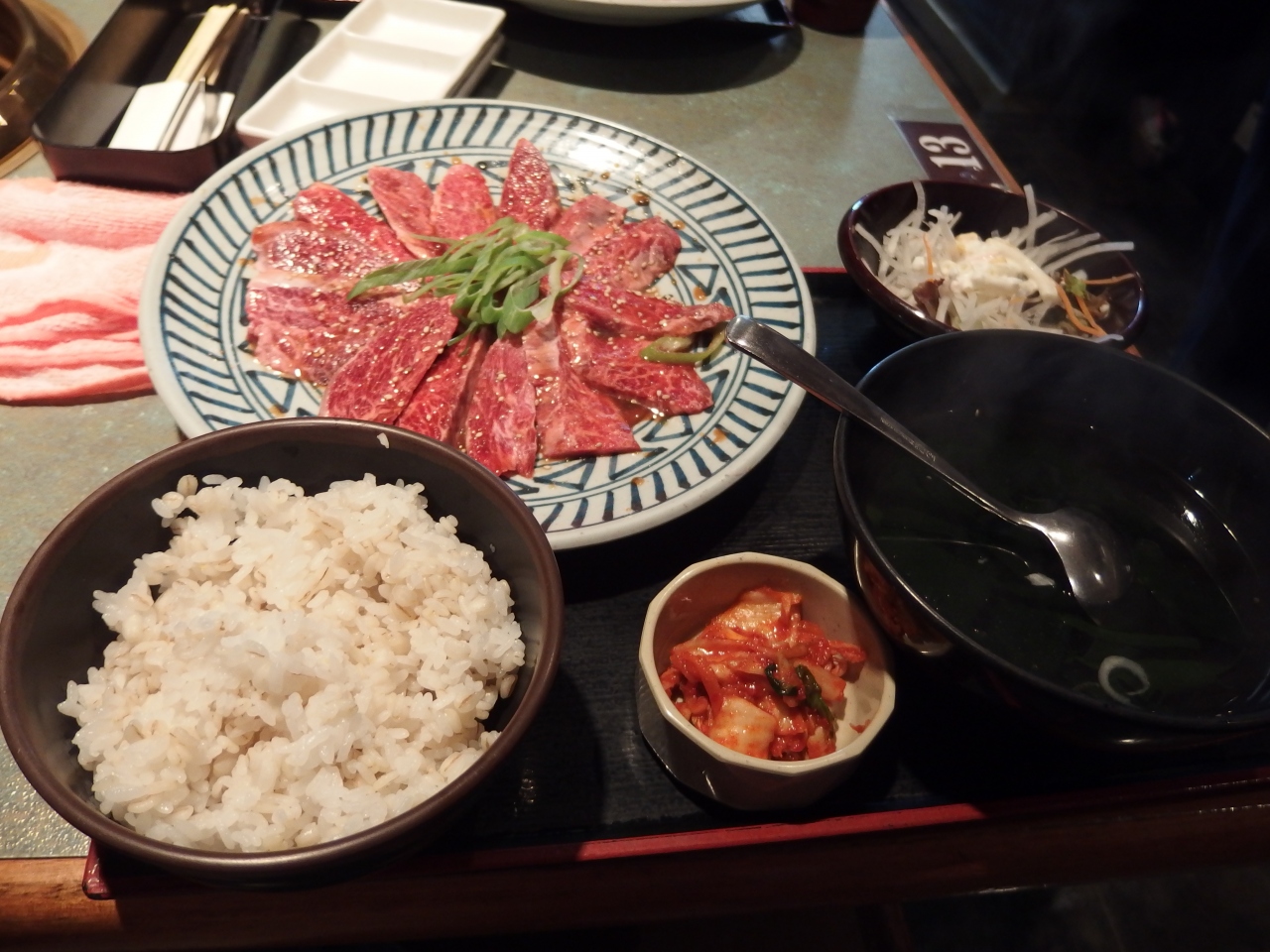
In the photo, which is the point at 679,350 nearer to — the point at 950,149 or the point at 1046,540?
the point at 1046,540

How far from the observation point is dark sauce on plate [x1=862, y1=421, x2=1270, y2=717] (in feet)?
4.64

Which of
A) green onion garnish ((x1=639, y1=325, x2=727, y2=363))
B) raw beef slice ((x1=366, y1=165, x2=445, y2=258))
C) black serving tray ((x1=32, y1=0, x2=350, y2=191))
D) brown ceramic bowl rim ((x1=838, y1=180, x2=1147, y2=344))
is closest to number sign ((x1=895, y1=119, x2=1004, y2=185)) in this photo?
brown ceramic bowl rim ((x1=838, y1=180, x2=1147, y2=344))

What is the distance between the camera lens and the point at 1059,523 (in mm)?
1595

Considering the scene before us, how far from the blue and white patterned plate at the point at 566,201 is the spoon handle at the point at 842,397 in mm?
256

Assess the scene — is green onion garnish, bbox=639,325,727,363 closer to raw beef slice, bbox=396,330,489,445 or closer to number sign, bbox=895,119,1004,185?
raw beef slice, bbox=396,330,489,445

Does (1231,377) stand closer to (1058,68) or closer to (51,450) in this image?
(1058,68)

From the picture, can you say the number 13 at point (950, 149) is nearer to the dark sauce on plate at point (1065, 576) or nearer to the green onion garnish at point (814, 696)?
the dark sauce on plate at point (1065, 576)

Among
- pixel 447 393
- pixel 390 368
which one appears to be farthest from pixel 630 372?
pixel 390 368

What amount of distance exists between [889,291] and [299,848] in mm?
1865

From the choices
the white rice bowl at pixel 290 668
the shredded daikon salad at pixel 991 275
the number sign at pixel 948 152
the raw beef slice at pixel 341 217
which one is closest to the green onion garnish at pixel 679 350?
the shredded daikon salad at pixel 991 275

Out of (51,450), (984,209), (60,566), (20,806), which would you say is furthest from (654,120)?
(20,806)

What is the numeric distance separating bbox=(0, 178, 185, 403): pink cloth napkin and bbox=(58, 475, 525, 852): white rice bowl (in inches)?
39.5

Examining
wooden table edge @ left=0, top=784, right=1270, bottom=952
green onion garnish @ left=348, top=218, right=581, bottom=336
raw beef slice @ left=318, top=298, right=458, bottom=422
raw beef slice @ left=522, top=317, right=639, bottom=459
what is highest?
green onion garnish @ left=348, top=218, right=581, bottom=336

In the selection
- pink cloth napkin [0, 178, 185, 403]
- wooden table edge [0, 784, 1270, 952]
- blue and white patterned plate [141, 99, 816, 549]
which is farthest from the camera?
pink cloth napkin [0, 178, 185, 403]
